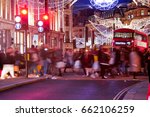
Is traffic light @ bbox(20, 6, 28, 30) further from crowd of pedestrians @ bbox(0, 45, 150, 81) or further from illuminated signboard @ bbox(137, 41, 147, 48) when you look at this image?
illuminated signboard @ bbox(137, 41, 147, 48)

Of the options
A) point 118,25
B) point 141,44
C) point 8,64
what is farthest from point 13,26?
point 8,64

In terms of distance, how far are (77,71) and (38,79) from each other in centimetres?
441

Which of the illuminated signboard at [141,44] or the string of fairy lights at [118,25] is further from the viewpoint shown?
the string of fairy lights at [118,25]

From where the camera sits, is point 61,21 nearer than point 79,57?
No

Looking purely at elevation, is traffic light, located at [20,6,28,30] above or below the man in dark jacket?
above

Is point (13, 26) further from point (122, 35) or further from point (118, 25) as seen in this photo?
point (122, 35)

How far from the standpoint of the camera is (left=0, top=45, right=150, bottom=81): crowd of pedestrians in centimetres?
1374

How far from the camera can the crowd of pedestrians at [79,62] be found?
1374 centimetres

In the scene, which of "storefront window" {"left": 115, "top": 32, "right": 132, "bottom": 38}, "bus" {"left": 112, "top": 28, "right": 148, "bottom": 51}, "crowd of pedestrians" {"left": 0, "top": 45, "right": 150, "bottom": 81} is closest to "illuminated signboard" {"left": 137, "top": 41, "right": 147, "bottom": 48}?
"bus" {"left": 112, "top": 28, "right": 148, "bottom": 51}

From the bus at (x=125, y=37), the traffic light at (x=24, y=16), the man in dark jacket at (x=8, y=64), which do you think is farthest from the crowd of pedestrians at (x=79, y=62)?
Result: the bus at (x=125, y=37)

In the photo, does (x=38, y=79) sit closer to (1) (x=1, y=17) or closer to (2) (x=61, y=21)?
(1) (x=1, y=17)

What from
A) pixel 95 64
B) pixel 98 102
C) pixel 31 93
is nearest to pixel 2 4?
pixel 95 64

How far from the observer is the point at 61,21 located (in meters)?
31.3

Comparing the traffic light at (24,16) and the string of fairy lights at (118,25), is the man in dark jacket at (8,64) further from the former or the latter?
the string of fairy lights at (118,25)
